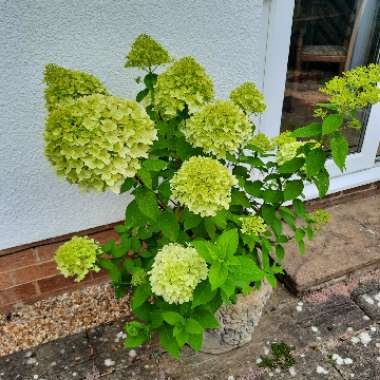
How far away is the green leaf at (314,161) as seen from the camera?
51.2 inches

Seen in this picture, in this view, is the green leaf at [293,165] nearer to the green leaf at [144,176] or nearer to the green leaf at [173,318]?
the green leaf at [144,176]

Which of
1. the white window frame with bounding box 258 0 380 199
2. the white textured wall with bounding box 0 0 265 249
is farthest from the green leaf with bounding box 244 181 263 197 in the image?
the white window frame with bounding box 258 0 380 199

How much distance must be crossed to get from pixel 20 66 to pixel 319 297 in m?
2.09

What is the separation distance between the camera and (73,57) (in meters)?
1.74

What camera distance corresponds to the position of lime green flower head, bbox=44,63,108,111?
1298 millimetres

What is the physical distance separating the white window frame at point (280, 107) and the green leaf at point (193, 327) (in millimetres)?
1421

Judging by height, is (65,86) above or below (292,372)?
above

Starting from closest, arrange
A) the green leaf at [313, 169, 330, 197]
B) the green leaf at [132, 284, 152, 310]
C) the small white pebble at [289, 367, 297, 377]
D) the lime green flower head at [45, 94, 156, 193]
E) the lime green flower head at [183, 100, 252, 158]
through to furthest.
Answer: the lime green flower head at [45, 94, 156, 193] < the lime green flower head at [183, 100, 252, 158] < the green leaf at [313, 169, 330, 197] < the green leaf at [132, 284, 152, 310] < the small white pebble at [289, 367, 297, 377]

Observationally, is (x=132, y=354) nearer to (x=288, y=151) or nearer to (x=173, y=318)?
(x=173, y=318)

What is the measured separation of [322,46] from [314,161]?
155cm

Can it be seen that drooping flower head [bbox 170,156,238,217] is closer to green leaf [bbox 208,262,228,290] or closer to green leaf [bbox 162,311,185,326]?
green leaf [bbox 208,262,228,290]

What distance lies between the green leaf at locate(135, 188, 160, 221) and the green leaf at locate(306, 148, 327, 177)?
1.86 feet

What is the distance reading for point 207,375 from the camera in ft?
6.11

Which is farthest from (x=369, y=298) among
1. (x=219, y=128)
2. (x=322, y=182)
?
(x=219, y=128)
